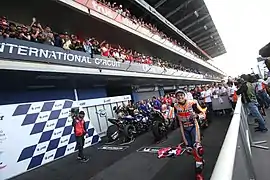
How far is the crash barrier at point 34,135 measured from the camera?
6596mm

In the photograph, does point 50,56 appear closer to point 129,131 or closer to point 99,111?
point 129,131

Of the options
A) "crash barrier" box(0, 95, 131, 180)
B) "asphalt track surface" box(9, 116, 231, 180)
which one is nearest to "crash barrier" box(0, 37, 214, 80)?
"crash barrier" box(0, 95, 131, 180)

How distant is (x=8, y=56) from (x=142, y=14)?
54.5 feet

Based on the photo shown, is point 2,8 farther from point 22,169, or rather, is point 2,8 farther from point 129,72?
point 129,72

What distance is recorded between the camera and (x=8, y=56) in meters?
6.38

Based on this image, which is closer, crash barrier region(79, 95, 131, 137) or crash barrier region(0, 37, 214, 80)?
crash barrier region(0, 37, 214, 80)

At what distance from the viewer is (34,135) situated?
24.6ft

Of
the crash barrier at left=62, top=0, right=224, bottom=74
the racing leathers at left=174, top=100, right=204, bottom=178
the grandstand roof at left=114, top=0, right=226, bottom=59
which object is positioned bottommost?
the racing leathers at left=174, top=100, right=204, bottom=178

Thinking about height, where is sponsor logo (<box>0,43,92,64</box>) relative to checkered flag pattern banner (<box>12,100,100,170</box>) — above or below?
above

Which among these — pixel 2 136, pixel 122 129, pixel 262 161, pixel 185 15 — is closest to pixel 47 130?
pixel 2 136

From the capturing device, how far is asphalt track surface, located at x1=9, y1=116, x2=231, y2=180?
5004 millimetres

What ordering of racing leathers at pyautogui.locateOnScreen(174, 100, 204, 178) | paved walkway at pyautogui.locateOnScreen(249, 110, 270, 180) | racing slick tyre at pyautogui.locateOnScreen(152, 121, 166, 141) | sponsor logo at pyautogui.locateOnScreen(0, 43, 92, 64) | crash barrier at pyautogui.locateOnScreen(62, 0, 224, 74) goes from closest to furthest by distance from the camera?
paved walkway at pyautogui.locateOnScreen(249, 110, 270, 180), racing leathers at pyautogui.locateOnScreen(174, 100, 204, 178), sponsor logo at pyautogui.locateOnScreen(0, 43, 92, 64), racing slick tyre at pyautogui.locateOnScreen(152, 121, 166, 141), crash barrier at pyautogui.locateOnScreen(62, 0, 224, 74)

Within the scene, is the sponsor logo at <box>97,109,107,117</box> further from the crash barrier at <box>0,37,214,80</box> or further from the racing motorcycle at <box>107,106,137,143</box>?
the crash barrier at <box>0,37,214,80</box>

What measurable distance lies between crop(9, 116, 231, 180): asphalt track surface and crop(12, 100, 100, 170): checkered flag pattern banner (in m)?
0.48
